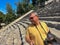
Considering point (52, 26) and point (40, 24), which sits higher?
point (40, 24)

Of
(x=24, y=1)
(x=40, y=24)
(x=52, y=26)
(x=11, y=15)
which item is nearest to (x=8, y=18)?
(x=11, y=15)

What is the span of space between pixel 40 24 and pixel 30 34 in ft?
0.83

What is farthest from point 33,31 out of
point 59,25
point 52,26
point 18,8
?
point 18,8

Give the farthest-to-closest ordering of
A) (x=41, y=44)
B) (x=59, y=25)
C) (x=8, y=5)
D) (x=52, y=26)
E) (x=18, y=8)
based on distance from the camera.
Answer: (x=8, y=5)
(x=18, y=8)
(x=52, y=26)
(x=59, y=25)
(x=41, y=44)

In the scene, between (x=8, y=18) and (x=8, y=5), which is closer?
(x=8, y=18)

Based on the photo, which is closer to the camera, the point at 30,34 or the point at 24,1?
the point at 30,34

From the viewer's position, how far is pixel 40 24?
449 cm

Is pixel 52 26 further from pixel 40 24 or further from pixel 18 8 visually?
pixel 18 8

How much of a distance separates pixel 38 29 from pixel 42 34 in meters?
0.11

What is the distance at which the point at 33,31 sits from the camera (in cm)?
441

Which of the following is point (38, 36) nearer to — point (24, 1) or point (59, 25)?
point (59, 25)

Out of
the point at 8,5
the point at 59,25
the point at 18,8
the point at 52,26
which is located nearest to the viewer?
the point at 59,25

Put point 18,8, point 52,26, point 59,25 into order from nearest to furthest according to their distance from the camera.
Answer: point 59,25 → point 52,26 → point 18,8

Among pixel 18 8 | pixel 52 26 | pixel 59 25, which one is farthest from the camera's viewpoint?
pixel 18 8
